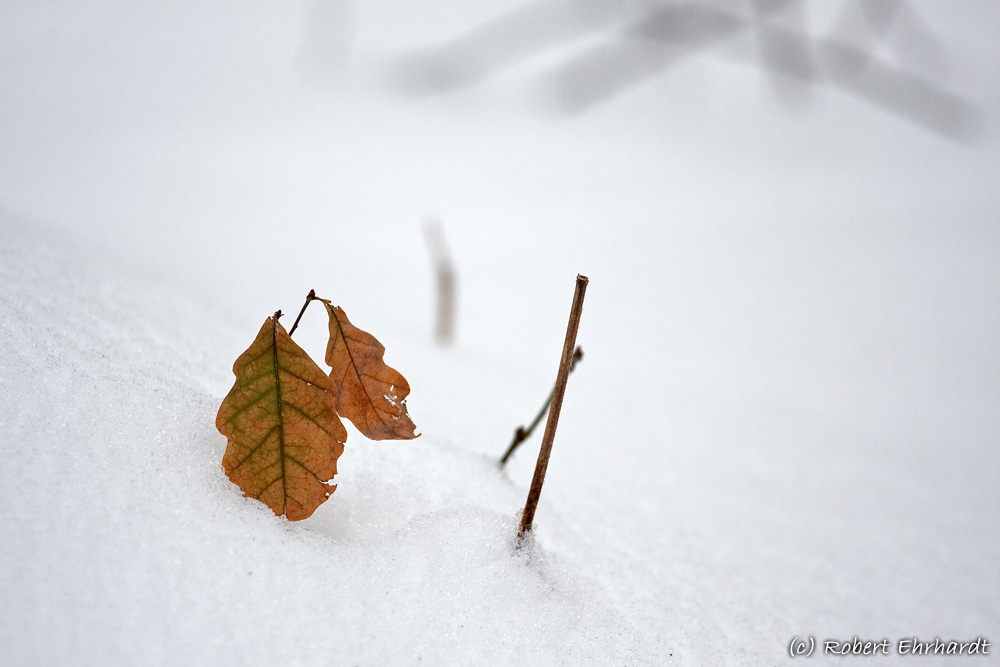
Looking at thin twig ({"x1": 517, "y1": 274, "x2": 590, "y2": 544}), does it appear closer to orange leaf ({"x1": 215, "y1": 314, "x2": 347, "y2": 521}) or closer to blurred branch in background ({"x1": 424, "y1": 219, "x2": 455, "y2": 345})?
orange leaf ({"x1": 215, "y1": 314, "x2": 347, "y2": 521})

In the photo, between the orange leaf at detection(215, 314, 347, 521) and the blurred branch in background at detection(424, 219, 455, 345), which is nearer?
the orange leaf at detection(215, 314, 347, 521)

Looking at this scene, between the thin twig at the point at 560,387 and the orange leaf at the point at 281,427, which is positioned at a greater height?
the thin twig at the point at 560,387

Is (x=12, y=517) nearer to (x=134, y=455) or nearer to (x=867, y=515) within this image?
(x=134, y=455)

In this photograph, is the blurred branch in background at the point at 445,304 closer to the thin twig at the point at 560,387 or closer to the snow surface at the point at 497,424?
the snow surface at the point at 497,424

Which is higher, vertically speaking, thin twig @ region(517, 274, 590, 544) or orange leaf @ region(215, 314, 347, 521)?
thin twig @ region(517, 274, 590, 544)

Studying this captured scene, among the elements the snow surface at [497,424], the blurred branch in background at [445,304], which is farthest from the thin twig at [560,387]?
the blurred branch in background at [445,304]

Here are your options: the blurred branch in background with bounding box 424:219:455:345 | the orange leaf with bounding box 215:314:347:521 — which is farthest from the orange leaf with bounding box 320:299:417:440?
the blurred branch in background with bounding box 424:219:455:345

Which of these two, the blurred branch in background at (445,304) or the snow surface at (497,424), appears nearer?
the snow surface at (497,424)
